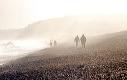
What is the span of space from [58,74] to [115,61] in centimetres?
565

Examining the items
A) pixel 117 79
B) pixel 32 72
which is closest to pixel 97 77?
pixel 117 79

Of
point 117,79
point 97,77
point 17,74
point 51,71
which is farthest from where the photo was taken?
point 17,74

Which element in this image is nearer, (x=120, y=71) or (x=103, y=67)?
(x=120, y=71)

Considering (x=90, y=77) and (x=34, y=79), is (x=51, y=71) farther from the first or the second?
(x=90, y=77)

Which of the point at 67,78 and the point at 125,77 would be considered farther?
the point at 67,78

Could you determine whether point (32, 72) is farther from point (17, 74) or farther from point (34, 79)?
point (34, 79)

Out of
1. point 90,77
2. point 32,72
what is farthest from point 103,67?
point 32,72

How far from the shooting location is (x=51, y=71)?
100 feet

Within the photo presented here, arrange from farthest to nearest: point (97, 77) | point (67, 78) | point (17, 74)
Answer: point (17, 74) < point (67, 78) < point (97, 77)

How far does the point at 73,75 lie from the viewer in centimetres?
2688

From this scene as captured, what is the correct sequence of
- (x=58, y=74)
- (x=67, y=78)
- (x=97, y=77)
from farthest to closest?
(x=58, y=74) → (x=67, y=78) → (x=97, y=77)

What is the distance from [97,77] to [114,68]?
8.60 feet

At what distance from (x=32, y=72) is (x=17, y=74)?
175 centimetres

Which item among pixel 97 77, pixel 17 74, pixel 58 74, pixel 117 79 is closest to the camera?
pixel 117 79
